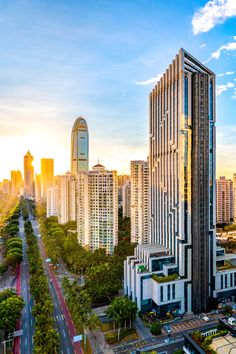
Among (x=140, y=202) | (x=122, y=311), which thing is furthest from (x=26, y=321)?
(x=140, y=202)

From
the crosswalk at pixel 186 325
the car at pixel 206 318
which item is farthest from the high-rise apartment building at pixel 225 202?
the crosswalk at pixel 186 325

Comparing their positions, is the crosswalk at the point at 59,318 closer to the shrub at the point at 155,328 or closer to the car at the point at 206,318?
the shrub at the point at 155,328

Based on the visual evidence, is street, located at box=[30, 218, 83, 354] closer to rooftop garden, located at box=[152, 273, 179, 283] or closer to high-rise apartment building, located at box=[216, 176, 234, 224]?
rooftop garden, located at box=[152, 273, 179, 283]

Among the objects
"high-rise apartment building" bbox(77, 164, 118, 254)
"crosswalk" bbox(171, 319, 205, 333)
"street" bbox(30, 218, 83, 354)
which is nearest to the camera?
"street" bbox(30, 218, 83, 354)

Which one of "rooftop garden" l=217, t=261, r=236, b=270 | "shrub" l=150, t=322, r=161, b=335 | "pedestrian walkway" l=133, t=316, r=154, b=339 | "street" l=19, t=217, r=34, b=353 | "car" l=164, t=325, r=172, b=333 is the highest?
"rooftop garden" l=217, t=261, r=236, b=270

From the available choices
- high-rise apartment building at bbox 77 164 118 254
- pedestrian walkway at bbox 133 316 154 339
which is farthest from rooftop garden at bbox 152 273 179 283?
high-rise apartment building at bbox 77 164 118 254

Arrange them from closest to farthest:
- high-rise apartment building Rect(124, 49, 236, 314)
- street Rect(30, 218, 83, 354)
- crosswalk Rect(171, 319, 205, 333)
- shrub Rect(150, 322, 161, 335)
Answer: street Rect(30, 218, 83, 354) → shrub Rect(150, 322, 161, 335) → crosswalk Rect(171, 319, 205, 333) → high-rise apartment building Rect(124, 49, 236, 314)

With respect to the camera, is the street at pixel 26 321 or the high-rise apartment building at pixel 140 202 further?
the high-rise apartment building at pixel 140 202
